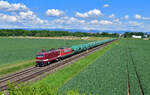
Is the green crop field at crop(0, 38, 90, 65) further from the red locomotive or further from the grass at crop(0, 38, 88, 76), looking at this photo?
the red locomotive

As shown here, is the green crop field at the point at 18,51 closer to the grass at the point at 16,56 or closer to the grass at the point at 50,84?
the grass at the point at 16,56

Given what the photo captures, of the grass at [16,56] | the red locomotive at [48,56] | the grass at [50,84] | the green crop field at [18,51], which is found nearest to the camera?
the grass at [50,84]

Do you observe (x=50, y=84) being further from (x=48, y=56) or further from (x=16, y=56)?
(x=16, y=56)

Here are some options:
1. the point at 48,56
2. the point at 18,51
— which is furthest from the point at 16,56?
the point at 48,56

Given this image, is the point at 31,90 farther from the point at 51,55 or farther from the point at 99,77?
the point at 51,55

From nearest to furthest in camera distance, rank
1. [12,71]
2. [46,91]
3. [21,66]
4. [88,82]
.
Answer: [46,91] < [88,82] < [12,71] < [21,66]

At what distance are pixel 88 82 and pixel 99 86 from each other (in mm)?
2168

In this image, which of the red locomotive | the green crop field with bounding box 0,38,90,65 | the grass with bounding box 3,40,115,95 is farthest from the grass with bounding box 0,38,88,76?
the grass with bounding box 3,40,115,95

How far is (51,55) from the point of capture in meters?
37.0

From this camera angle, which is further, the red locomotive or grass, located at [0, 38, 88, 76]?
the red locomotive

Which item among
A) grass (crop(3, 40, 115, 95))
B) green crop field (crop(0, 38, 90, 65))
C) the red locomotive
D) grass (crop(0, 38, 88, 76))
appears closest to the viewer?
grass (crop(3, 40, 115, 95))

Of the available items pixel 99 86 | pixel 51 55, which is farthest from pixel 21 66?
pixel 99 86

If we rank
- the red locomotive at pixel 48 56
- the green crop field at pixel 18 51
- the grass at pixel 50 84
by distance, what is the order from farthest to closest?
1. the green crop field at pixel 18 51
2. the red locomotive at pixel 48 56
3. the grass at pixel 50 84

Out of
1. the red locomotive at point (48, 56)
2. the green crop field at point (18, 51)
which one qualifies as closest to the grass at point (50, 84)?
the red locomotive at point (48, 56)
